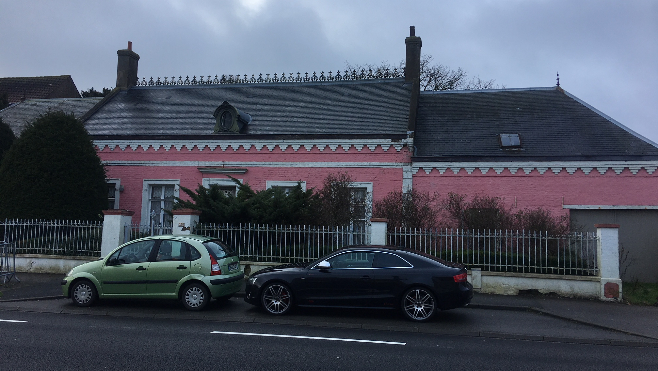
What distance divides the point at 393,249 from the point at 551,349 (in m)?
3.13

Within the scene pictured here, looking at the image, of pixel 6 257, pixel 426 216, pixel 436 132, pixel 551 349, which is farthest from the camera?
pixel 436 132

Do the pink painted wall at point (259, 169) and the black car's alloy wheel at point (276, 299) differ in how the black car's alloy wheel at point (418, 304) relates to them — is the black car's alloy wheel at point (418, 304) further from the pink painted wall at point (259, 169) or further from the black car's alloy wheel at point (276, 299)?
the pink painted wall at point (259, 169)

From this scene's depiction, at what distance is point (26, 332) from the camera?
779cm

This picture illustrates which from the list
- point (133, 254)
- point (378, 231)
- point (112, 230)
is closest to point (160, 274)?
point (133, 254)

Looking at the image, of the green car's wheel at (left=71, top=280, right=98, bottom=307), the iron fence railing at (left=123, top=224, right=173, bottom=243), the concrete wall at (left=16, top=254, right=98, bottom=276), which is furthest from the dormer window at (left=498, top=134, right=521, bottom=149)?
the concrete wall at (left=16, top=254, right=98, bottom=276)

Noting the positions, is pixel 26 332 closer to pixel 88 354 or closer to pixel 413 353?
pixel 88 354

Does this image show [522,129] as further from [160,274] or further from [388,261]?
[160,274]

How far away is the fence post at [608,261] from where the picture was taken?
1150cm

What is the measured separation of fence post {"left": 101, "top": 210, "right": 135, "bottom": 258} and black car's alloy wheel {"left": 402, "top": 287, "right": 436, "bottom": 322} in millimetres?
8314

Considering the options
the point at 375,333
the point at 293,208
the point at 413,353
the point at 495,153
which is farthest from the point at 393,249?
the point at 495,153

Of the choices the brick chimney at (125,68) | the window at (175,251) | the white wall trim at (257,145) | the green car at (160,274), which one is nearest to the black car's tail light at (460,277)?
the green car at (160,274)

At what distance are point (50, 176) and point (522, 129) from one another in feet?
49.7

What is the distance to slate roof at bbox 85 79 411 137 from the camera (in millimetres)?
18356

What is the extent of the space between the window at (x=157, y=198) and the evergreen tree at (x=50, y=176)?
249cm
